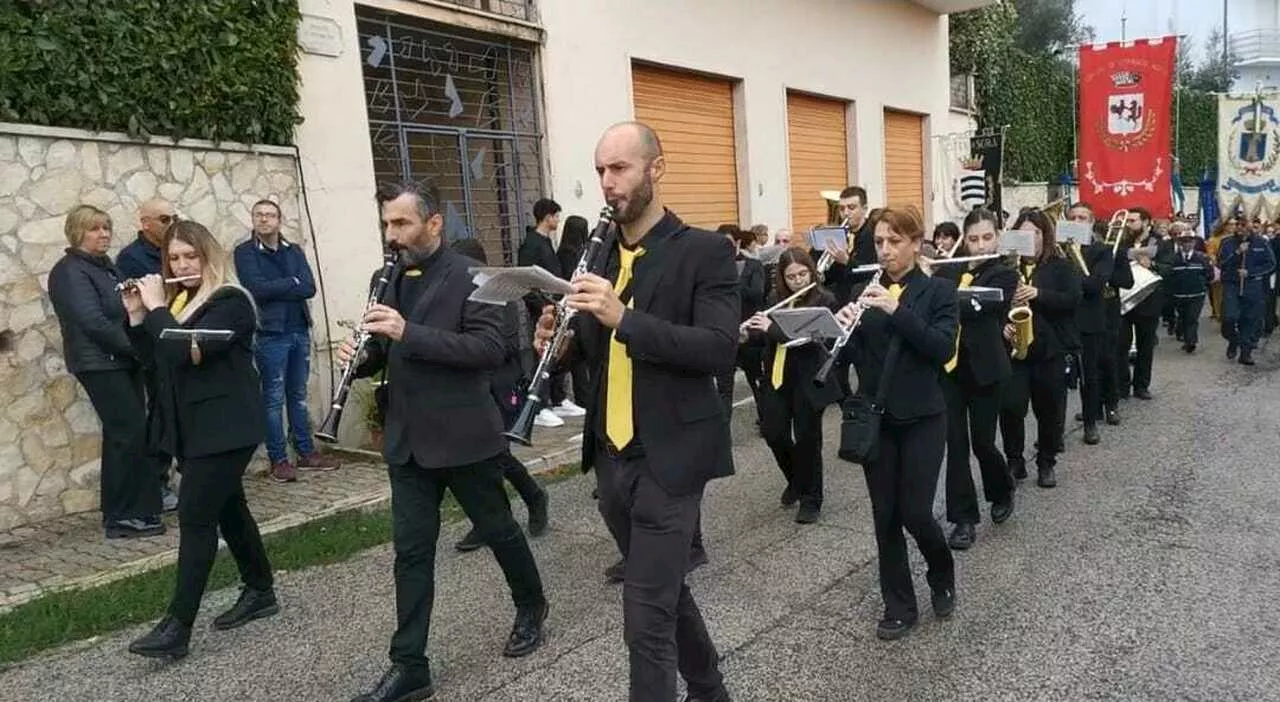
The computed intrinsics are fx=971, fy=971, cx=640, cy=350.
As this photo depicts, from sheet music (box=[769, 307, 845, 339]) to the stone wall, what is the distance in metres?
4.69

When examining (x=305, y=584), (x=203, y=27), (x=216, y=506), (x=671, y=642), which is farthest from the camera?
(x=203, y=27)

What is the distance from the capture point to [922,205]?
18.5 meters

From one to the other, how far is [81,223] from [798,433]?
4521 millimetres

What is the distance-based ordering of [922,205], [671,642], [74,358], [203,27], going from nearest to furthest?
[671,642], [74,358], [203,27], [922,205]

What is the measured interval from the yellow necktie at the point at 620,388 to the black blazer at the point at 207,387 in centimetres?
195

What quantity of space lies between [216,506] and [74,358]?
2521 millimetres

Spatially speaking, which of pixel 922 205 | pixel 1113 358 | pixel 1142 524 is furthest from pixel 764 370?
pixel 922 205

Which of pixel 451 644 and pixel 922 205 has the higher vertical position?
pixel 922 205

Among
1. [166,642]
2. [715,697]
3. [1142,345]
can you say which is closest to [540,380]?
[715,697]

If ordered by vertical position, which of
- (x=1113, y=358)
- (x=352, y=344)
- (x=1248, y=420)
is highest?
(x=352, y=344)

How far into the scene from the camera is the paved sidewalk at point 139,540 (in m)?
5.14

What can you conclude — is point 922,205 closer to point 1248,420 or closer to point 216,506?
point 1248,420

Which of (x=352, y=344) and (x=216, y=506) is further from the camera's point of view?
(x=216, y=506)

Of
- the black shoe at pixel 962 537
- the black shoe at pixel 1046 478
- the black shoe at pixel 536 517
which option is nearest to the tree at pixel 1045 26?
the black shoe at pixel 1046 478
